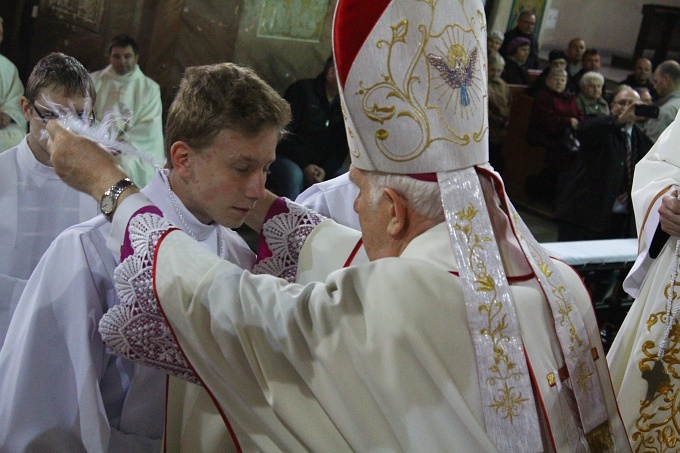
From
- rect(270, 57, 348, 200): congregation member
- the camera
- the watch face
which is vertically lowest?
rect(270, 57, 348, 200): congregation member

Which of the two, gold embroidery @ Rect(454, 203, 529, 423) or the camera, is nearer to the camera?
gold embroidery @ Rect(454, 203, 529, 423)

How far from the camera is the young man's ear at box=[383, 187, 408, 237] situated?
1.75 m

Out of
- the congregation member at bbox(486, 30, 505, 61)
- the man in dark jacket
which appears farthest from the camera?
the congregation member at bbox(486, 30, 505, 61)

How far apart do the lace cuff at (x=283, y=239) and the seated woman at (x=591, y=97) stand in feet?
21.3

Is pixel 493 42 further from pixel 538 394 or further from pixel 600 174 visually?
pixel 538 394

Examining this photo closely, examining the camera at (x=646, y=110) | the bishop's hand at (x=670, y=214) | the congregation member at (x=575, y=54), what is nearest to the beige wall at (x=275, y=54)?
the camera at (x=646, y=110)

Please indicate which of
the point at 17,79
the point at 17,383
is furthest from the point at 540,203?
the point at 17,383

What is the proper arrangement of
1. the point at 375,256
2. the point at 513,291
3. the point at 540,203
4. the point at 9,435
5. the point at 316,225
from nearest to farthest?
the point at 513,291 < the point at 375,256 < the point at 9,435 < the point at 316,225 < the point at 540,203

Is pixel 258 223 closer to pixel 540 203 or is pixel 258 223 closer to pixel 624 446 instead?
pixel 624 446

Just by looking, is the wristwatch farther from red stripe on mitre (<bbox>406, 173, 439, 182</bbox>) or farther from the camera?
the camera

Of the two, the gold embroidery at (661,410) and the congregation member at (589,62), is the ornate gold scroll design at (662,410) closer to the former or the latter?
the gold embroidery at (661,410)

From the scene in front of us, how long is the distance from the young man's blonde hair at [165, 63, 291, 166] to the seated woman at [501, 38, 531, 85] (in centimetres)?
688

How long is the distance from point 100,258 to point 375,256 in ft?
2.50

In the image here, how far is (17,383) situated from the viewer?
200 cm
